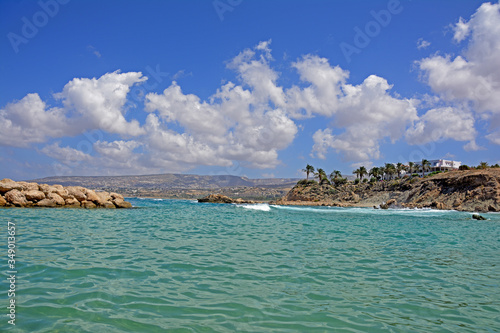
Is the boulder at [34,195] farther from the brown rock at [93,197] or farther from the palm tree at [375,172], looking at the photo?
the palm tree at [375,172]

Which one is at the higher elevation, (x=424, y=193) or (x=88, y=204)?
(x=424, y=193)

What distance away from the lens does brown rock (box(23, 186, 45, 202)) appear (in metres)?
36.7

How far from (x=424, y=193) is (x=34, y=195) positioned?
86.7 metres

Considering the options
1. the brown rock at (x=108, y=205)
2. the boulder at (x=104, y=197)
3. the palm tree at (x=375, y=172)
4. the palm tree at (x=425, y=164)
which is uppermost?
the palm tree at (x=425, y=164)

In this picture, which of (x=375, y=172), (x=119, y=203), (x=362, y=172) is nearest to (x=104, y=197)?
(x=119, y=203)

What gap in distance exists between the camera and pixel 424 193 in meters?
85.8

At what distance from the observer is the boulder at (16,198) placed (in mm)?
35438

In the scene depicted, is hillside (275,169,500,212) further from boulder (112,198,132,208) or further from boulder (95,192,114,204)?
boulder (95,192,114,204)

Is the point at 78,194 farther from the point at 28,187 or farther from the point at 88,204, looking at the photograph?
the point at 28,187

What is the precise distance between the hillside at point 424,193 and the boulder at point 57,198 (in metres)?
72.6

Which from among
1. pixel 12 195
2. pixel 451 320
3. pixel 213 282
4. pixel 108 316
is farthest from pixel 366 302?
pixel 12 195

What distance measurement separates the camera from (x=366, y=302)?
6891mm

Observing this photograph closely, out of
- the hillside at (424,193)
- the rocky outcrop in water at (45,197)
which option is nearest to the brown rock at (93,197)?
the rocky outcrop in water at (45,197)

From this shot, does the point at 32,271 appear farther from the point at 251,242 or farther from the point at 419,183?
the point at 419,183
